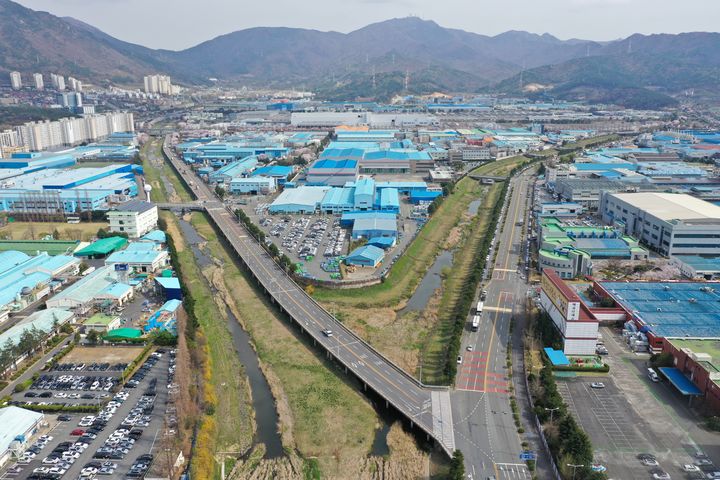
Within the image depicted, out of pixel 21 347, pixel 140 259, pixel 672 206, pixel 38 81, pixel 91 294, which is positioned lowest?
pixel 21 347

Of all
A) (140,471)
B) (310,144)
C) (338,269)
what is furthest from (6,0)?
(140,471)

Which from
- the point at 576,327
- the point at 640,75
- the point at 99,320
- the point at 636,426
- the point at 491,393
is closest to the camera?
the point at 636,426

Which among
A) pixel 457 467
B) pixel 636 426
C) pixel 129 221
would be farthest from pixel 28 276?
pixel 636 426

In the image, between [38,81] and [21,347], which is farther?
[38,81]

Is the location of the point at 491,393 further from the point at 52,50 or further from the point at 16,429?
the point at 52,50

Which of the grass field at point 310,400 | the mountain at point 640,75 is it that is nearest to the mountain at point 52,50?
the mountain at point 640,75

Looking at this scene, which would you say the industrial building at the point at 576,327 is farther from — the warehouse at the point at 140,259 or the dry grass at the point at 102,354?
the warehouse at the point at 140,259

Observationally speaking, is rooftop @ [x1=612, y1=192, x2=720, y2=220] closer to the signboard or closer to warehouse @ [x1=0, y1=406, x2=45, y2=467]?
the signboard

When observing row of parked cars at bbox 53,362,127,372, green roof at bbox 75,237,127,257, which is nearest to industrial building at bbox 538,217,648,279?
row of parked cars at bbox 53,362,127,372
